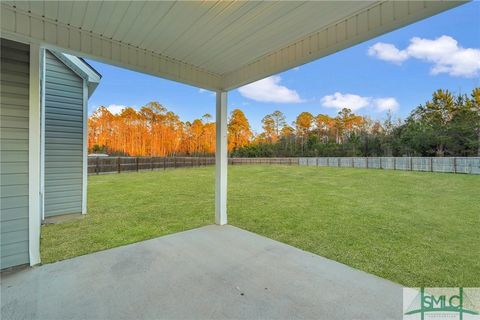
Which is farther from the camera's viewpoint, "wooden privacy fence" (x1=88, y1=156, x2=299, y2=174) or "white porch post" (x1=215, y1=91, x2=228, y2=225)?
"wooden privacy fence" (x1=88, y1=156, x2=299, y2=174)

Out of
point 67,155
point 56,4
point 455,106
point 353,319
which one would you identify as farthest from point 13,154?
point 455,106

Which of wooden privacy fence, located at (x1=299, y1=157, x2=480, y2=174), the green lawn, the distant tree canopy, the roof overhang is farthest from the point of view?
the distant tree canopy

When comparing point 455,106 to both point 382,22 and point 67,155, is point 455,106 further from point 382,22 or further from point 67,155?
point 67,155

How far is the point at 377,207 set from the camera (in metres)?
5.27

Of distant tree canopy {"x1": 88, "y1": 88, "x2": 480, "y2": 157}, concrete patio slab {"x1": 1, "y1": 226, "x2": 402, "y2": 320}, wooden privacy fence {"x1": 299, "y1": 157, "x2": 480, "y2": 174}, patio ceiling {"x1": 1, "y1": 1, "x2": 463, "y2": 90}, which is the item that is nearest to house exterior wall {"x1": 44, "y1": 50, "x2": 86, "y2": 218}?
concrete patio slab {"x1": 1, "y1": 226, "x2": 402, "y2": 320}

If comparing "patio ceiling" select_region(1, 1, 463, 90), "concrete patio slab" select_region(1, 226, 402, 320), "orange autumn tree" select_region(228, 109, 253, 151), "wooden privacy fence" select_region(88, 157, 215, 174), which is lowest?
"concrete patio slab" select_region(1, 226, 402, 320)

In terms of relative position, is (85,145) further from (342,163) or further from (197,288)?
(342,163)

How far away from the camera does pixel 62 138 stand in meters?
4.09

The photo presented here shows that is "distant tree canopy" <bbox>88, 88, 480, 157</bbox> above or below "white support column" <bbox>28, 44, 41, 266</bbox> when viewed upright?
above

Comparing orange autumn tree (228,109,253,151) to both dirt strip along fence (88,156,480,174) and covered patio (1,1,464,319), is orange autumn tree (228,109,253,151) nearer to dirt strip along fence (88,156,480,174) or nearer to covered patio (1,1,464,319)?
dirt strip along fence (88,156,480,174)

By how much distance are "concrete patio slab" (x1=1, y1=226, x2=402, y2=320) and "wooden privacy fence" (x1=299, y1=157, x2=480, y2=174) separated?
42.6ft

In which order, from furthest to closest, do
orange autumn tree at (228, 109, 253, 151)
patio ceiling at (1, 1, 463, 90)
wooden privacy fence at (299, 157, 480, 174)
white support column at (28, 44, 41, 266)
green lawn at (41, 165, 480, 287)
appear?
orange autumn tree at (228, 109, 253, 151) → wooden privacy fence at (299, 157, 480, 174) → green lawn at (41, 165, 480, 287) → white support column at (28, 44, 41, 266) → patio ceiling at (1, 1, 463, 90)

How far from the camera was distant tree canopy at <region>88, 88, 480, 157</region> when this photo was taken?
11.1 metres

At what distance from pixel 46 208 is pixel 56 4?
3754 mm
